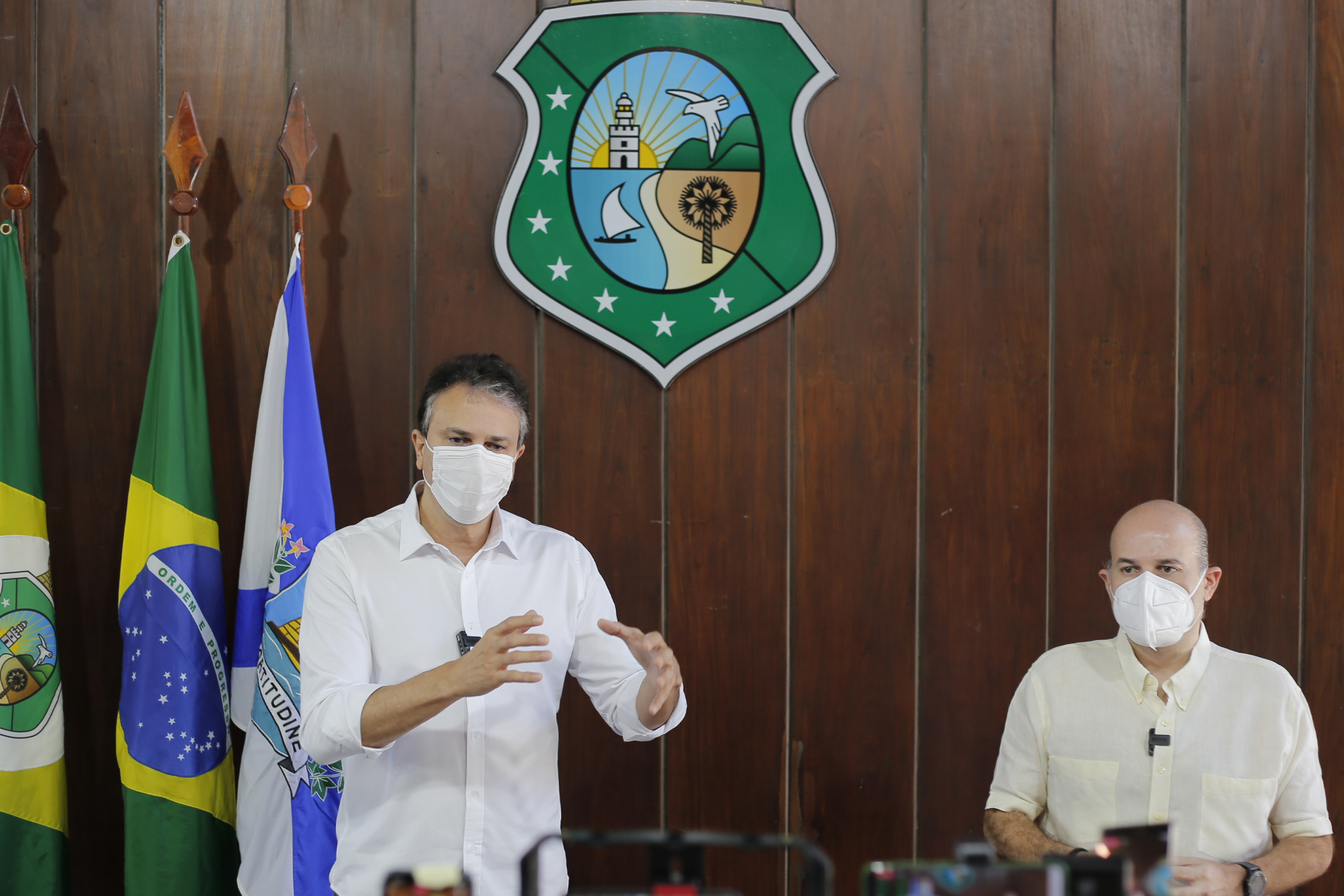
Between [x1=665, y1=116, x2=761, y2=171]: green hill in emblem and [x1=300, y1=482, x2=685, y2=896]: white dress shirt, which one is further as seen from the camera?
[x1=665, y1=116, x2=761, y2=171]: green hill in emblem

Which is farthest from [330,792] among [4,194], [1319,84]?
[1319,84]

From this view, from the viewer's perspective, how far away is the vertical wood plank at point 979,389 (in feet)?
7.32

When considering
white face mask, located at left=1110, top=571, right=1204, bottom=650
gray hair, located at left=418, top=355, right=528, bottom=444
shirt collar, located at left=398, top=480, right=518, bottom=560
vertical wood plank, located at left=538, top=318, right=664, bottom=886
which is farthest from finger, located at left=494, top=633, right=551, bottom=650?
white face mask, located at left=1110, top=571, right=1204, bottom=650

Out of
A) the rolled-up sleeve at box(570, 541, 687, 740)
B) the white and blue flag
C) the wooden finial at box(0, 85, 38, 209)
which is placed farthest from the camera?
the wooden finial at box(0, 85, 38, 209)

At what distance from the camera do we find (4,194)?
2.04 meters

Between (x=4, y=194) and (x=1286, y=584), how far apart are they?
9.21ft

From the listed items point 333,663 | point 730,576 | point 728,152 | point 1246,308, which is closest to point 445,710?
point 333,663

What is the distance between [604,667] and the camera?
5.77 ft

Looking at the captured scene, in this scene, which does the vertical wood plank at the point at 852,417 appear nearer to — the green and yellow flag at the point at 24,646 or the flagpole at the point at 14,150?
the green and yellow flag at the point at 24,646

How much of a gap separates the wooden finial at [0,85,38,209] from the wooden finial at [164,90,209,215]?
285 mm

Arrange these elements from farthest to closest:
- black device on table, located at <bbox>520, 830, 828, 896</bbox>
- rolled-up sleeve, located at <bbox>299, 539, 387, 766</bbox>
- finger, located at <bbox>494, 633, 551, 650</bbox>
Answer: rolled-up sleeve, located at <bbox>299, 539, 387, 766</bbox>
finger, located at <bbox>494, 633, 551, 650</bbox>
black device on table, located at <bbox>520, 830, 828, 896</bbox>

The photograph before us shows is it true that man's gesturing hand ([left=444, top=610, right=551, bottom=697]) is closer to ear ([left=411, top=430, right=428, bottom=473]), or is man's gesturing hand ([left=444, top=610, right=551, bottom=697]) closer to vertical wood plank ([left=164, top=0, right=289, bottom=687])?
ear ([left=411, top=430, right=428, bottom=473])

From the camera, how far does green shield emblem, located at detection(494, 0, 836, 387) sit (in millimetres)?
2172

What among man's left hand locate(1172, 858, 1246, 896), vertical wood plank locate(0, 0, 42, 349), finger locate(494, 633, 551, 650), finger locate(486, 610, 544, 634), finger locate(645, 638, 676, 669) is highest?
vertical wood plank locate(0, 0, 42, 349)
